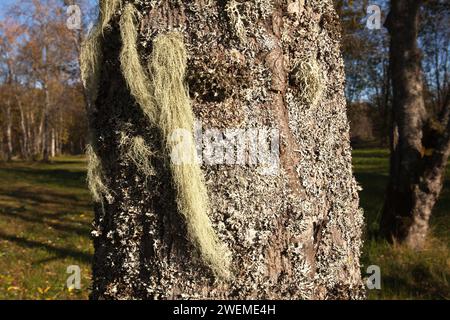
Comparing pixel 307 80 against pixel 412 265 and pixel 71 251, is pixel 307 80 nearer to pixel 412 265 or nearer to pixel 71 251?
pixel 412 265

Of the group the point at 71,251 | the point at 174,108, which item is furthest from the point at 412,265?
the point at 71,251

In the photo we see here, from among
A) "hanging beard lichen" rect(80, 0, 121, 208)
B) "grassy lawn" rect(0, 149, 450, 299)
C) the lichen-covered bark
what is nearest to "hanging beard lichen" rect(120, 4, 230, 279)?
the lichen-covered bark

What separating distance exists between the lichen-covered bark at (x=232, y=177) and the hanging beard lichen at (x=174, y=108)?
3cm

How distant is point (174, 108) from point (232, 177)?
26 cm

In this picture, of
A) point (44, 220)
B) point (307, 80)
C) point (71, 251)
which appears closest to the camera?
point (307, 80)

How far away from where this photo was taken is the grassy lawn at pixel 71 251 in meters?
4.22

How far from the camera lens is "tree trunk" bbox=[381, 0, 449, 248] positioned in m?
4.98

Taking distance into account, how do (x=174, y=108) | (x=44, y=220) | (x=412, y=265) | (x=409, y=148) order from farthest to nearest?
(x=44, y=220) → (x=409, y=148) → (x=412, y=265) → (x=174, y=108)

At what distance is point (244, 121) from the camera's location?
48.4 inches

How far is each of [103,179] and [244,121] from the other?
0.47m

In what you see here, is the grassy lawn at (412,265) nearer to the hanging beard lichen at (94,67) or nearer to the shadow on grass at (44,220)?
the hanging beard lichen at (94,67)

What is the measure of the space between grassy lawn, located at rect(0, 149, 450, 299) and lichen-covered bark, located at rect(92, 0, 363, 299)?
1019mm

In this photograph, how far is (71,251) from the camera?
241 inches
